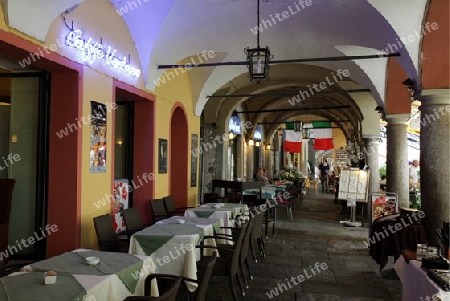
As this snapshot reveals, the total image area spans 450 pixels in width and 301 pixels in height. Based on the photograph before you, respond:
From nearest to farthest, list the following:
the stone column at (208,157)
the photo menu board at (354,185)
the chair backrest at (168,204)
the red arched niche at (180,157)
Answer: the chair backrest at (168,204)
the photo menu board at (354,185)
the red arched niche at (180,157)
the stone column at (208,157)

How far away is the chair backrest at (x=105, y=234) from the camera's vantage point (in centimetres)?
419

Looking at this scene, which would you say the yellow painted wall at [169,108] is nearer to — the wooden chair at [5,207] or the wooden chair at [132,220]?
the wooden chair at [132,220]

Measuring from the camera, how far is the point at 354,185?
28.5ft

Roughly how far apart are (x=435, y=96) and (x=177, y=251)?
12.8 ft

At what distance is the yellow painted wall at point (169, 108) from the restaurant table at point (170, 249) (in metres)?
3.15

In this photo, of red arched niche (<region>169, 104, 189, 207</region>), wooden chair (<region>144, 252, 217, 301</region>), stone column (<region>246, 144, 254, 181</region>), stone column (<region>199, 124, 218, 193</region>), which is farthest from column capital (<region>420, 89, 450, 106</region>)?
stone column (<region>246, 144, 254, 181</region>)

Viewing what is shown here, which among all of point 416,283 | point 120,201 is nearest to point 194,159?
point 120,201

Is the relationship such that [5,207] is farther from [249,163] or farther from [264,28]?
[249,163]

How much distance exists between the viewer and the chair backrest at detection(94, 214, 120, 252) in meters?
4.19

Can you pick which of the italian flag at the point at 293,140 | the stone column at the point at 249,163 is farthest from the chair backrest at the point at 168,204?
the italian flag at the point at 293,140

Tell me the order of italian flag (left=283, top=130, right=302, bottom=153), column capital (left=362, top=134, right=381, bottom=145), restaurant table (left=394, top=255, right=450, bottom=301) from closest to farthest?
restaurant table (left=394, top=255, right=450, bottom=301) < column capital (left=362, top=134, right=381, bottom=145) < italian flag (left=283, top=130, right=302, bottom=153)

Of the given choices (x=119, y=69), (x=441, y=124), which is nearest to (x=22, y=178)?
(x=119, y=69)

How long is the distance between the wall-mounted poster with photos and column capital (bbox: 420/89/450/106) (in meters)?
4.46

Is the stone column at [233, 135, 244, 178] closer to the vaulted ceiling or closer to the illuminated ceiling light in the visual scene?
the vaulted ceiling
